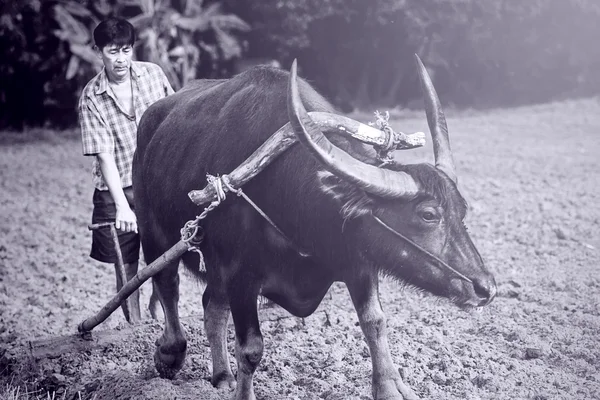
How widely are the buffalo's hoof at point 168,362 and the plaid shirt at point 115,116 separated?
130 centimetres

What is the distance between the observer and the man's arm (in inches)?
178

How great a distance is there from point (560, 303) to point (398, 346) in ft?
5.06

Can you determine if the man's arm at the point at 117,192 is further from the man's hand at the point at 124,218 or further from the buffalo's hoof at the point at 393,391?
the buffalo's hoof at the point at 393,391

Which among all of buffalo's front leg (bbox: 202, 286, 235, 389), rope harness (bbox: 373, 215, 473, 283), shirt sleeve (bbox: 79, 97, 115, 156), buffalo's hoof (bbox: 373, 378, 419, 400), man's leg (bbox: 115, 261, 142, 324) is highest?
rope harness (bbox: 373, 215, 473, 283)

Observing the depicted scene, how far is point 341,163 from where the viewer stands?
9.96 feet

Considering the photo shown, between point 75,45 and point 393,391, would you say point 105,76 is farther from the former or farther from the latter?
point 75,45

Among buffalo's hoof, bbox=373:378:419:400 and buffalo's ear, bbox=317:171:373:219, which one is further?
buffalo's hoof, bbox=373:378:419:400

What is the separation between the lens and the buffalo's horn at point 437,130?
11.4 ft

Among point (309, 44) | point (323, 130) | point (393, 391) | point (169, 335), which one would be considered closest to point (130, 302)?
point (169, 335)

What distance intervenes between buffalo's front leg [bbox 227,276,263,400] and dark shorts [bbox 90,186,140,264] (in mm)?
1744

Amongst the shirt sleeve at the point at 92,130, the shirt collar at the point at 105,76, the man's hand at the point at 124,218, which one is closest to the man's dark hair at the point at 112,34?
the shirt collar at the point at 105,76

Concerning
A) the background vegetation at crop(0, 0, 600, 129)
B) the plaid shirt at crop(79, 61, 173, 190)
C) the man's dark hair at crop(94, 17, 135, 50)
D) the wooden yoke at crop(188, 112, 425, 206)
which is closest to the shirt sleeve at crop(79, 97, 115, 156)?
the plaid shirt at crop(79, 61, 173, 190)

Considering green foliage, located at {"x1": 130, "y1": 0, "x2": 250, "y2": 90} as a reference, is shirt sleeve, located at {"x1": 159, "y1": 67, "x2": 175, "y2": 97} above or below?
above

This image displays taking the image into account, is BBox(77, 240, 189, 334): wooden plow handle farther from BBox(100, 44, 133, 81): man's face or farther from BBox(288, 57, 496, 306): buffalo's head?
BBox(100, 44, 133, 81): man's face
